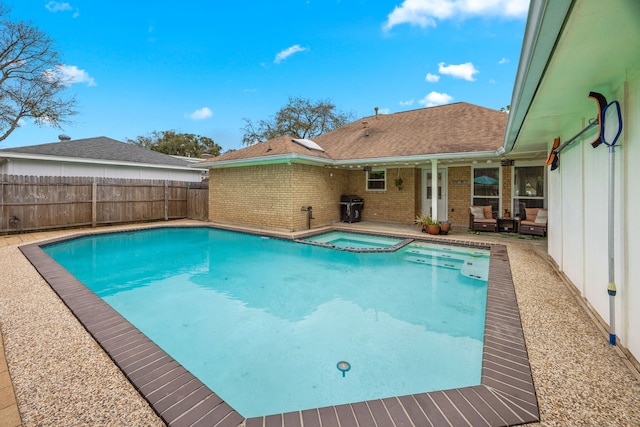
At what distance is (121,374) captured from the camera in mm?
2449

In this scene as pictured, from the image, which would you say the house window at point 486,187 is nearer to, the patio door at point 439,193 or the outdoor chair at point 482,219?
the outdoor chair at point 482,219

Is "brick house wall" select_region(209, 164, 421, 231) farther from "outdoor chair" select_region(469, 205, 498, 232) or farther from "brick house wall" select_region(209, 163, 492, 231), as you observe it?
"outdoor chair" select_region(469, 205, 498, 232)

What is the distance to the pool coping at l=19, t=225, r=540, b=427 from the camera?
6.45 ft

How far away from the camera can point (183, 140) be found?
3491 cm

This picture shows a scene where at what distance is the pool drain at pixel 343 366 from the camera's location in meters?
2.94

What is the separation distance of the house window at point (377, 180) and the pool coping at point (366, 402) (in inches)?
388

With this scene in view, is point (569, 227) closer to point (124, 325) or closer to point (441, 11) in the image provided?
point (124, 325)

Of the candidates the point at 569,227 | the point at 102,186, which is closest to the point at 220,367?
the point at 569,227

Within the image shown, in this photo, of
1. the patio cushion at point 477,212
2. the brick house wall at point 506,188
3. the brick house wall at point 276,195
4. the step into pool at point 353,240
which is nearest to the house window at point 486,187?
the brick house wall at point 506,188

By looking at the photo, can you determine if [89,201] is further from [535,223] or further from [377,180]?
[535,223]

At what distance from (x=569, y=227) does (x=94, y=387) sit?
652 centimetres

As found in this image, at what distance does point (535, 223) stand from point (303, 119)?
22549 mm

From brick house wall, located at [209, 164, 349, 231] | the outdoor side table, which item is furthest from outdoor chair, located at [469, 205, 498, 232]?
brick house wall, located at [209, 164, 349, 231]

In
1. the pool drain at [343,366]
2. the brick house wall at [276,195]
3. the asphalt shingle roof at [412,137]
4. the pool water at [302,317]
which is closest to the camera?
the pool water at [302,317]
